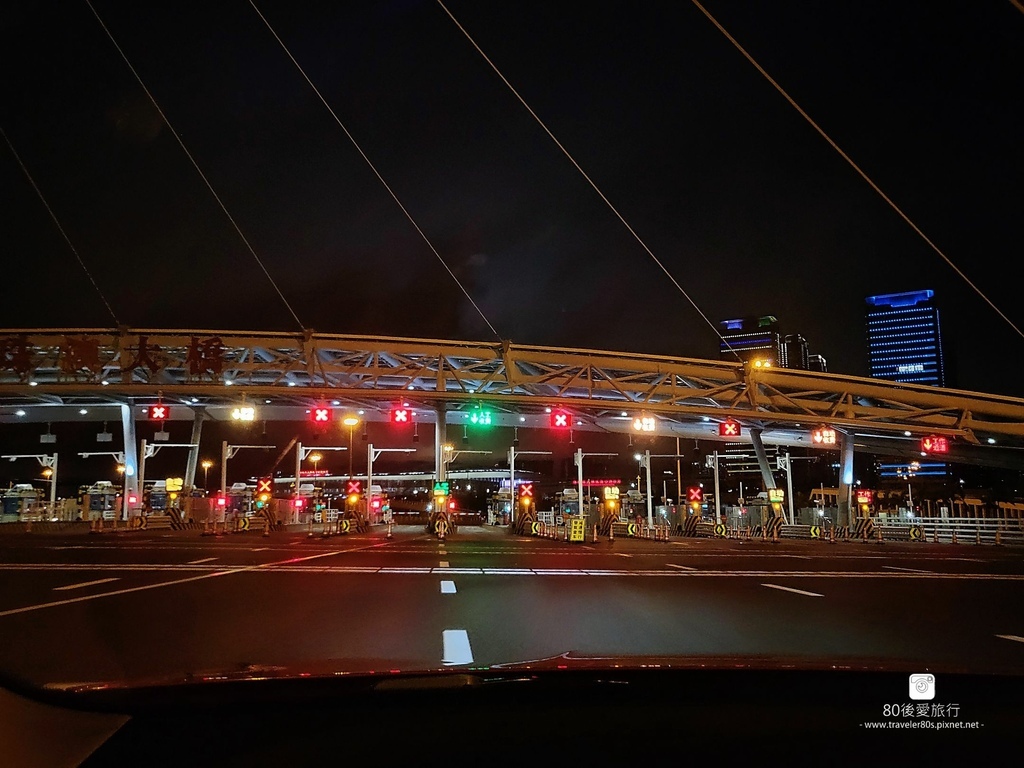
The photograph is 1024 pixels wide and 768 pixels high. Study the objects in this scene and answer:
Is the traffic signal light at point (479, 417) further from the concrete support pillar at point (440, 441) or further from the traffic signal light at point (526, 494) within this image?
the traffic signal light at point (526, 494)

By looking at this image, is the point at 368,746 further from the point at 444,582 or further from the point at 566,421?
the point at 566,421

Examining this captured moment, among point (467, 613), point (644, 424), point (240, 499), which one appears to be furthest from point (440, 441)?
point (240, 499)

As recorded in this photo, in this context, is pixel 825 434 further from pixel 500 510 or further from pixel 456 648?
pixel 456 648

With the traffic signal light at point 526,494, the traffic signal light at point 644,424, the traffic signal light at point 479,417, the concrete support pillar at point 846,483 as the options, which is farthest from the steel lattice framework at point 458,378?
the traffic signal light at point 526,494

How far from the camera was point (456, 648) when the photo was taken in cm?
738

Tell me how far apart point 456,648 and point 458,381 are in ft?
106

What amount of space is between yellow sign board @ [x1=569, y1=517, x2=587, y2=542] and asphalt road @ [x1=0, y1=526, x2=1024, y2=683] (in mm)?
12574

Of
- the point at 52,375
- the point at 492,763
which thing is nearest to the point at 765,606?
the point at 492,763

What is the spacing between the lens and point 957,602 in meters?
11.8

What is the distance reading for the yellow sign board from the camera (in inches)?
1259

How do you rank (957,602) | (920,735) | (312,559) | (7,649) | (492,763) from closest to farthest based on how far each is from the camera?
(492,763)
(920,735)
(7,649)
(957,602)
(312,559)

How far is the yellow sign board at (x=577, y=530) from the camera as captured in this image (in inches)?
1259

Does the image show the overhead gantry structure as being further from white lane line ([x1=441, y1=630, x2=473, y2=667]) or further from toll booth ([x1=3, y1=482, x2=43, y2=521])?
white lane line ([x1=441, y1=630, x2=473, y2=667])

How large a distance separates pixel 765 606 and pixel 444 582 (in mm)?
5753
